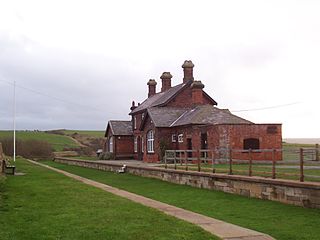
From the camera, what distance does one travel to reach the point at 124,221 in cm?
886

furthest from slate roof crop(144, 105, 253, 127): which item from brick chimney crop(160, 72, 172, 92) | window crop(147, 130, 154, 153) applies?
brick chimney crop(160, 72, 172, 92)

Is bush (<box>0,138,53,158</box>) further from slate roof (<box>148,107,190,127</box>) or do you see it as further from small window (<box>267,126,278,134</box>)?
small window (<box>267,126,278,134</box>)

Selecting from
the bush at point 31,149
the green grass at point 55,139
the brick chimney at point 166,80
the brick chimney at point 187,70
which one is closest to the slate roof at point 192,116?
the brick chimney at point 187,70

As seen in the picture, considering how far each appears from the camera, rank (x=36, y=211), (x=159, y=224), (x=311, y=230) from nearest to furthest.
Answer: (x=159, y=224) < (x=311, y=230) < (x=36, y=211)

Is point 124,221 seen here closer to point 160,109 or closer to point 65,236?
point 65,236

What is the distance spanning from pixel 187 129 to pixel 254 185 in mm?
19254

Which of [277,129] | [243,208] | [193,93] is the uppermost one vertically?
[193,93]

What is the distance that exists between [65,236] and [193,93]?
32.1m

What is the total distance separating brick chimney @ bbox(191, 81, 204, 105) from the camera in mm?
38406

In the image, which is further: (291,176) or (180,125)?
(180,125)

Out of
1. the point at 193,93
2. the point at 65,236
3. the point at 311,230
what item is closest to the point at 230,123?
the point at 193,93

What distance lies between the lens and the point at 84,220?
29.2 ft

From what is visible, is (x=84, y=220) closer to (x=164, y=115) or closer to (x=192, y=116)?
(x=192, y=116)

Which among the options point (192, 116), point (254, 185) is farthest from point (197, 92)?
point (254, 185)
